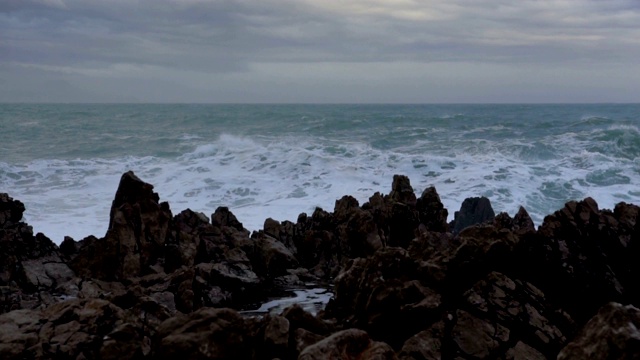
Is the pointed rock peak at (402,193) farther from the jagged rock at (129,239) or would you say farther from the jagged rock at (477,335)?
the jagged rock at (477,335)

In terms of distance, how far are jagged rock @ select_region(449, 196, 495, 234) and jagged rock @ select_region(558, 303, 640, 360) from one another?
10726 mm

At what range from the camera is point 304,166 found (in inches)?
1180

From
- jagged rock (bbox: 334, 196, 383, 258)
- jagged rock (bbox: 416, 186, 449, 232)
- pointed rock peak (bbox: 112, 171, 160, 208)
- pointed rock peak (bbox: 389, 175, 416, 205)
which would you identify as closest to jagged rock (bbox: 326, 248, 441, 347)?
jagged rock (bbox: 334, 196, 383, 258)

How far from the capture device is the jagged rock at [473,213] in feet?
51.1

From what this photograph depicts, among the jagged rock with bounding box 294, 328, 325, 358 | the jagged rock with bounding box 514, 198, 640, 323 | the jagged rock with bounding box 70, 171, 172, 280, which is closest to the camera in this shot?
the jagged rock with bounding box 294, 328, 325, 358

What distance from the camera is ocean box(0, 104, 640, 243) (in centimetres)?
2230

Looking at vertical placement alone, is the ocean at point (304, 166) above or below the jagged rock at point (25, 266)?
below

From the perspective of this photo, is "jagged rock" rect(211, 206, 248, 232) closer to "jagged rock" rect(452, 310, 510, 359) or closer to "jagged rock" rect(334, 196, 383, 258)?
"jagged rock" rect(334, 196, 383, 258)

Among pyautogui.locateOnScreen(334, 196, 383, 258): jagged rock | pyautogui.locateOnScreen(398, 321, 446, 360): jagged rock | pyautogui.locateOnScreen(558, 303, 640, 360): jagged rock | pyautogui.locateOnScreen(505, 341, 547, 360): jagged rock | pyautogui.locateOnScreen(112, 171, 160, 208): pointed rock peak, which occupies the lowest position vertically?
pyautogui.locateOnScreen(334, 196, 383, 258): jagged rock

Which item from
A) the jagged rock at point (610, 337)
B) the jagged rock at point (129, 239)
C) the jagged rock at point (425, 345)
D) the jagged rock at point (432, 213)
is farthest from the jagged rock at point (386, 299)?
the jagged rock at point (432, 213)

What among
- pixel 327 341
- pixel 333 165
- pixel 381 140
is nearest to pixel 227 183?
pixel 333 165

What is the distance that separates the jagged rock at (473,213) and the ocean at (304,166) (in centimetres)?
530

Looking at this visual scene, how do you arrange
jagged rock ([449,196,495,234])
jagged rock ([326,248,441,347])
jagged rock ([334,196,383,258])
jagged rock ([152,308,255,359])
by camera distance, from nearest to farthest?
jagged rock ([152,308,255,359]) < jagged rock ([326,248,441,347]) < jagged rock ([334,196,383,258]) < jagged rock ([449,196,495,234])

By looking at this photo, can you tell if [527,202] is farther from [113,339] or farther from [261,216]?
[113,339]
